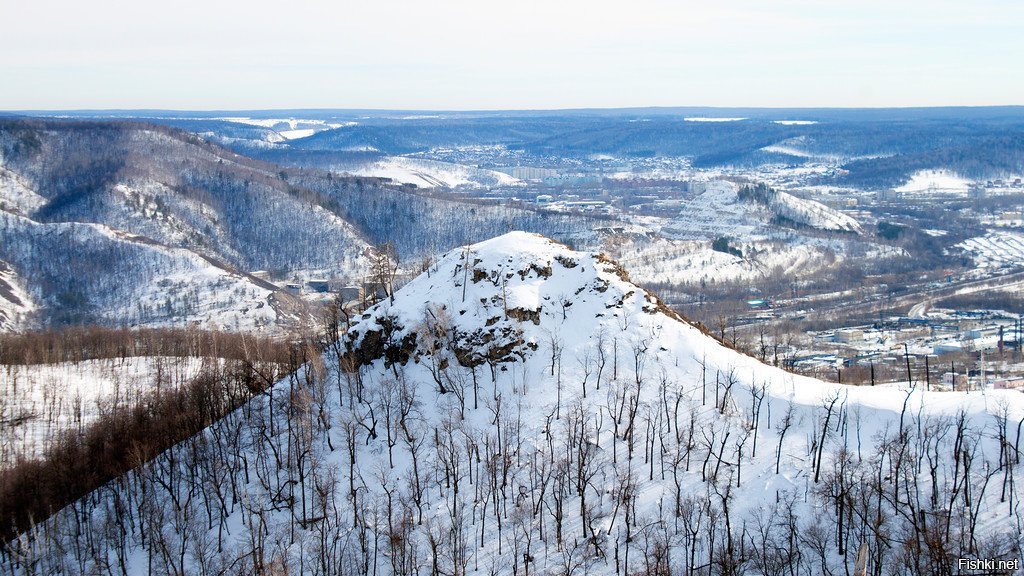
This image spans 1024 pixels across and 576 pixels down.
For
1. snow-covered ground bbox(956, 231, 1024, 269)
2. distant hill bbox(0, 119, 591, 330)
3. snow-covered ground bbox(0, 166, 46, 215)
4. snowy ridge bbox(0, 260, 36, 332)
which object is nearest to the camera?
snowy ridge bbox(0, 260, 36, 332)

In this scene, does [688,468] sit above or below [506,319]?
below

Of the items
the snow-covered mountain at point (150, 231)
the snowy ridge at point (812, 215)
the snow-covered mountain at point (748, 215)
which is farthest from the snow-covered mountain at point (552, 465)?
the snowy ridge at point (812, 215)

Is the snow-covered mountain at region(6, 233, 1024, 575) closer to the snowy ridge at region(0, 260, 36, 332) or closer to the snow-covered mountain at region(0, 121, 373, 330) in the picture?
the snow-covered mountain at region(0, 121, 373, 330)

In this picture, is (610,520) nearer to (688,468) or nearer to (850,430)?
(688,468)

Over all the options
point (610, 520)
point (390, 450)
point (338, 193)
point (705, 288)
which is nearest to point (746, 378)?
point (610, 520)

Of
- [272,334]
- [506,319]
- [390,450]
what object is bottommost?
Result: [272,334]

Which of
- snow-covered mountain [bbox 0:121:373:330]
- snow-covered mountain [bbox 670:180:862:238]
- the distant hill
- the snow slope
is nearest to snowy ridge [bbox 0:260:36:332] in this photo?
the distant hill

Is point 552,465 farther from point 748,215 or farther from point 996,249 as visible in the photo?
point 748,215
